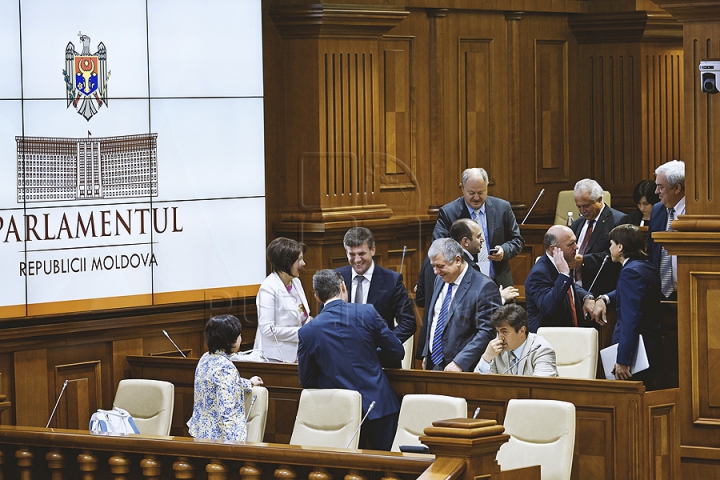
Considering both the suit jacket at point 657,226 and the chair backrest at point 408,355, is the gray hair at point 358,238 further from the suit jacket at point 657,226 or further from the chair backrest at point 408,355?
the suit jacket at point 657,226

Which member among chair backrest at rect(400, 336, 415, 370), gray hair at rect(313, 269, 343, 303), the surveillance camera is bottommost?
chair backrest at rect(400, 336, 415, 370)

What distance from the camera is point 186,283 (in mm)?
8336

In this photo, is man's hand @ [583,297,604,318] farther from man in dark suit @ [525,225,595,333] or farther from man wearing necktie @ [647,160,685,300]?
man wearing necktie @ [647,160,685,300]

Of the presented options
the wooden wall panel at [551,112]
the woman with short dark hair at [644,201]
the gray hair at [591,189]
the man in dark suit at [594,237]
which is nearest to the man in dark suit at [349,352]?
the man in dark suit at [594,237]

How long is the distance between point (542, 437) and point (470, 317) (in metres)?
0.87

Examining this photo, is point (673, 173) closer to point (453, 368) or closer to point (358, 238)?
point (453, 368)

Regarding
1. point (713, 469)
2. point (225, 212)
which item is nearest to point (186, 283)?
point (225, 212)

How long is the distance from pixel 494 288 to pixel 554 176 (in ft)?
14.3

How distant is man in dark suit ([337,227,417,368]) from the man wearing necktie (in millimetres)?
1342

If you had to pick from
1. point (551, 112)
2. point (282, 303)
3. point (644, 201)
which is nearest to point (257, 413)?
point (282, 303)

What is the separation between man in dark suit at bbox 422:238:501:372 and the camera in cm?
652

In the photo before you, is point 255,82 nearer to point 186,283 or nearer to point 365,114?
point 365,114

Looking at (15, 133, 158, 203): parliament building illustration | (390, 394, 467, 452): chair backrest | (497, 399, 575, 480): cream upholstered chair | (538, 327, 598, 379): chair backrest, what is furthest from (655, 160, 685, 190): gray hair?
(15, 133, 158, 203): parliament building illustration

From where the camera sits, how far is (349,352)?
633 cm
